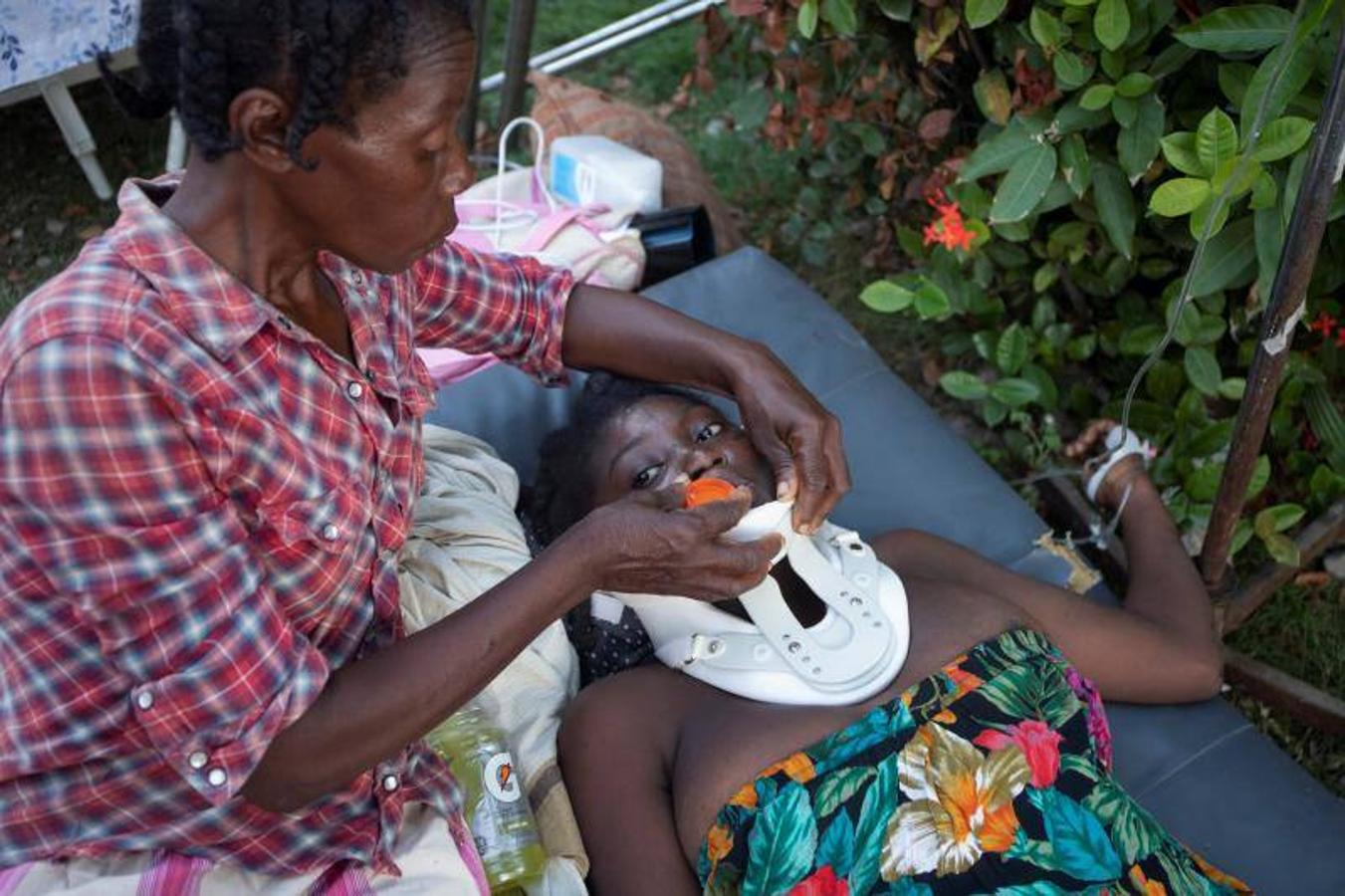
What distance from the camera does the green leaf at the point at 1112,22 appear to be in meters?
2.42

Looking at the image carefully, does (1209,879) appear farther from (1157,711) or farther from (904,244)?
(904,244)

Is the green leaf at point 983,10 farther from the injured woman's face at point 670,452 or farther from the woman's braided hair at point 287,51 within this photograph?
the woman's braided hair at point 287,51

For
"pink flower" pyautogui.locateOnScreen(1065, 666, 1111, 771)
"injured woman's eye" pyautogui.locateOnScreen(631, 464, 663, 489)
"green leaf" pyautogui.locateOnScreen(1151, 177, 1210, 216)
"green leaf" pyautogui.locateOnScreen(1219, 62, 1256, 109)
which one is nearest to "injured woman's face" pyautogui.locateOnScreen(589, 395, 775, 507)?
"injured woman's eye" pyautogui.locateOnScreen(631, 464, 663, 489)

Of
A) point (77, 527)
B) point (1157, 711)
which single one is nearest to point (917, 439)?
point (1157, 711)

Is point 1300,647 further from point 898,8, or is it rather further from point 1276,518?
point 898,8

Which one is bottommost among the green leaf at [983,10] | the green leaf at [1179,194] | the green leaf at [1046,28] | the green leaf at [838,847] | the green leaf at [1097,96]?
the green leaf at [838,847]

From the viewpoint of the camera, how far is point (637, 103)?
4.77 metres

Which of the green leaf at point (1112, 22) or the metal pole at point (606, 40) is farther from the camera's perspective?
the metal pole at point (606, 40)

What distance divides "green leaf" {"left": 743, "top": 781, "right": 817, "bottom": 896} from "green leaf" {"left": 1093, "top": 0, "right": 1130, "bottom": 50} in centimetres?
145

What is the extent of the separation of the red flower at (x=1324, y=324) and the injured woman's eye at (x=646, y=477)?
1.50 meters

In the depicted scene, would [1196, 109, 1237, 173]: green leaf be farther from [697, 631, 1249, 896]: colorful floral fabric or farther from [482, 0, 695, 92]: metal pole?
[482, 0, 695, 92]: metal pole

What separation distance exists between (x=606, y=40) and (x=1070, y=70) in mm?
2408

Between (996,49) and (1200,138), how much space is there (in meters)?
0.74

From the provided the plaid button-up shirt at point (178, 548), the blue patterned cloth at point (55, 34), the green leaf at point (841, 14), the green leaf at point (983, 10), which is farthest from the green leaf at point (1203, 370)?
the blue patterned cloth at point (55, 34)
